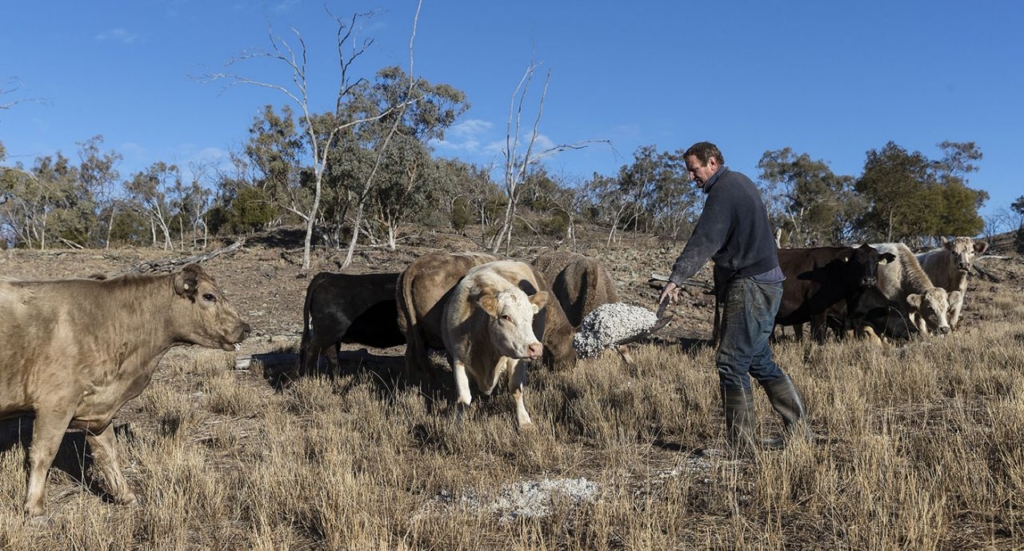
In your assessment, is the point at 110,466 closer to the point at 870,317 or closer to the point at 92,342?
the point at 92,342

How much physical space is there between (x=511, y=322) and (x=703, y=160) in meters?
2.21

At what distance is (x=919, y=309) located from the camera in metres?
12.2

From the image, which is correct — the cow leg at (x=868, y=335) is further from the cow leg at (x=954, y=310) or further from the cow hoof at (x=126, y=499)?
the cow hoof at (x=126, y=499)

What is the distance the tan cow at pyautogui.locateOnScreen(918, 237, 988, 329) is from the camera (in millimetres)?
14117

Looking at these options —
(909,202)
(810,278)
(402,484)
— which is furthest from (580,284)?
(909,202)

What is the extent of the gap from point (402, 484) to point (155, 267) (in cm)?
2002

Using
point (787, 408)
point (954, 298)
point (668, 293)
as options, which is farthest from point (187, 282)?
point (954, 298)

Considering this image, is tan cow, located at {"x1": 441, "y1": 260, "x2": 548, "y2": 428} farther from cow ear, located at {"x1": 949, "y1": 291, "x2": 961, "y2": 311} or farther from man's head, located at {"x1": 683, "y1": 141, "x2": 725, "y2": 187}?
cow ear, located at {"x1": 949, "y1": 291, "x2": 961, "y2": 311}

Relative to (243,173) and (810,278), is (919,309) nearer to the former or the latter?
(810,278)

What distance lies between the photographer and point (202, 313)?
5.70 m

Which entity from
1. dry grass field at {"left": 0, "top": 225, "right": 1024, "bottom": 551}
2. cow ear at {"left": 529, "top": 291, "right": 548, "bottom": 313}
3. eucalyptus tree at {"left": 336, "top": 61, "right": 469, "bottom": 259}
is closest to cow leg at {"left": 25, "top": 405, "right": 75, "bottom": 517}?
dry grass field at {"left": 0, "top": 225, "right": 1024, "bottom": 551}

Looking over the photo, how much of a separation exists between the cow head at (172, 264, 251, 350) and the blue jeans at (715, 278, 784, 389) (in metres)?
4.13

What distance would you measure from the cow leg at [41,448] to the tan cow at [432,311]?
163 inches

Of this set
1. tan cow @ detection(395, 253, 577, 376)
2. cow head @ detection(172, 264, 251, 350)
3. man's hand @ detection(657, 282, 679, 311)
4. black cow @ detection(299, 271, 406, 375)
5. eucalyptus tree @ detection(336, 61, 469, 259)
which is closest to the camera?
man's hand @ detection(657, 282, 679, 311)
